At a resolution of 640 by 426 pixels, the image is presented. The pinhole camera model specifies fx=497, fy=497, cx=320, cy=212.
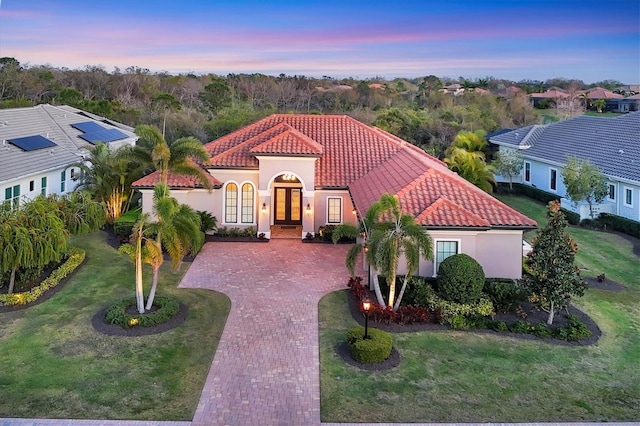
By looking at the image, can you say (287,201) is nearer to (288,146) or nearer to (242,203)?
(242,203)

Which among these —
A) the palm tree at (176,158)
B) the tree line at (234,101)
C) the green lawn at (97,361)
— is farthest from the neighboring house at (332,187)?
the tree line at (234,101)

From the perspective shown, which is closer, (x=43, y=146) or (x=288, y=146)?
(x=288, y=146)

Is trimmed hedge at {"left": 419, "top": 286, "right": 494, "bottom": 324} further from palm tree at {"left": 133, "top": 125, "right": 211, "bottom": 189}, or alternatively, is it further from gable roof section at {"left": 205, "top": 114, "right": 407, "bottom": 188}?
palm tree at {"left": 133, "top": 125, "right": 211, "bottom": 189}

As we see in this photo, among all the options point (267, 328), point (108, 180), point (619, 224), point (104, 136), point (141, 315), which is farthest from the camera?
point (104, 136)

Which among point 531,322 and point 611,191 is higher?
point 611,191

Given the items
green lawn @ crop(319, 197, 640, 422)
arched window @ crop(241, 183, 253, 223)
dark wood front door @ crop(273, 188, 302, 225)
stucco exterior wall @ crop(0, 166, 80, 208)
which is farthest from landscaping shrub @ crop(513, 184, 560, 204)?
stucco exterior wall @ crop(0, 166, 80, 208)

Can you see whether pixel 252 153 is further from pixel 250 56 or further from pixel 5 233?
pixel 250 56

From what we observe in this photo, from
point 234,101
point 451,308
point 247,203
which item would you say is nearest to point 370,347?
point 451,308

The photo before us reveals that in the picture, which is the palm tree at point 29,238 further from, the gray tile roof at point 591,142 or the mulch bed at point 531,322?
the gray tile roof at point 591,142
